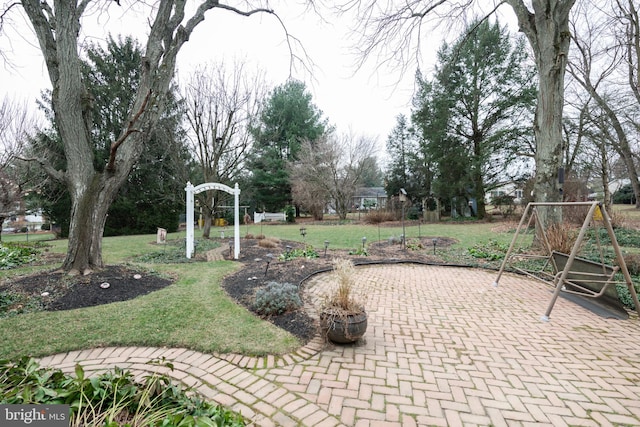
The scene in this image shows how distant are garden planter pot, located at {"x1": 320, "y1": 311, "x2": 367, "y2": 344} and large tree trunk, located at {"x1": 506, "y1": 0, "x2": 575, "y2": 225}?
6.55m

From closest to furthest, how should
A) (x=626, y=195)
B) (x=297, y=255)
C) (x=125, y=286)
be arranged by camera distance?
1. (x=125, y=286)
2. (x=297, y=255)
3. (x=626, y=195)

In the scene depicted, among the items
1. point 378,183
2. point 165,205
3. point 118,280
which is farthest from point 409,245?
point 378,183

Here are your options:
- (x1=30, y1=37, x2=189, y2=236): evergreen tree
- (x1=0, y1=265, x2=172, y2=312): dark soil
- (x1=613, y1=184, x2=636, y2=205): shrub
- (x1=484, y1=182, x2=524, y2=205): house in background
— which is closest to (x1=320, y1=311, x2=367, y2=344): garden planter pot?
(x1=0, y1=265, x2=172, y2=312): dark soil

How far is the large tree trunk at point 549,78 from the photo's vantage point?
628 centimetres

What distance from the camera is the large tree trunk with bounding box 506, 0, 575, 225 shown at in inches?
247

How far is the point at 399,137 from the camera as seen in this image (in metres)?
27.2

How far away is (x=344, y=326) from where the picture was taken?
9.04ft

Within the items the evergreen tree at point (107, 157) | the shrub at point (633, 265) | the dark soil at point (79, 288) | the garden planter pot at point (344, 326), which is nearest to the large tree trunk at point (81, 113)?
the dark soil at point (79, 288)

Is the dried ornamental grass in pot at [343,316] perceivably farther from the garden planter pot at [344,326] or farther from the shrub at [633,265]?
the shrub at [633,265]

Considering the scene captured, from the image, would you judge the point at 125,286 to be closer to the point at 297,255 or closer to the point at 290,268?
the point at 290,268

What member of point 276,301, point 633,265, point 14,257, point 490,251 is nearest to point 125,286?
point 276,301

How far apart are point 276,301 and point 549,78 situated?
7992 mm

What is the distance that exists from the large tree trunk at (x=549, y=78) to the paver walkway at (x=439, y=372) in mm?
3986

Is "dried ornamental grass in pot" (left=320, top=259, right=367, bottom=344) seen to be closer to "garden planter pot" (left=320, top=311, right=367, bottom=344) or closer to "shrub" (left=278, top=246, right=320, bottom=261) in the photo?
"garden planter pot" (left=320, top=311, right=367, bottom=344)
